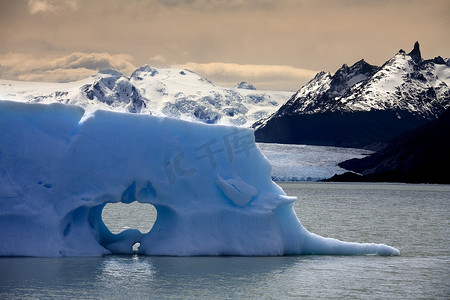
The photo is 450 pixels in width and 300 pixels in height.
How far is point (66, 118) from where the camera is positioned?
55.4 feet

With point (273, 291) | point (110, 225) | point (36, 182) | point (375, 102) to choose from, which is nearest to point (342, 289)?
point (273, 291)

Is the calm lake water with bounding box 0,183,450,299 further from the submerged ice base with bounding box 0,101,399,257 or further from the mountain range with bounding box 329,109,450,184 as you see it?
the mountain range with bounding box 329,109,450,184

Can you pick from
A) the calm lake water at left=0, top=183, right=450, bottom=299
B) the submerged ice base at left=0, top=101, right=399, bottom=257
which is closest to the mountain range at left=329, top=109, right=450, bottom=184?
the submerged ice base at left=0, top=101, right=399, bottom=257

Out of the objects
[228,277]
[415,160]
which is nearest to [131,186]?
[228,277]

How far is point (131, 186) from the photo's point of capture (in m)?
16.4

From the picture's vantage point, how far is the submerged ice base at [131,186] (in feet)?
51.6

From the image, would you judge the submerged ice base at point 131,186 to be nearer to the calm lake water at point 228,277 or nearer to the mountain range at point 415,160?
the calm lake water at point 228,277

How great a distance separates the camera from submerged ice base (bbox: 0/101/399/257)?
15.7 metres

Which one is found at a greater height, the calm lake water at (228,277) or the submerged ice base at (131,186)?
the submerged ice base at (131,186)

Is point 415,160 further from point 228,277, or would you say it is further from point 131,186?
point 228,277

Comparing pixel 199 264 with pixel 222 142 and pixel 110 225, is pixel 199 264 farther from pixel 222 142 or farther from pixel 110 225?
pixel 110 225

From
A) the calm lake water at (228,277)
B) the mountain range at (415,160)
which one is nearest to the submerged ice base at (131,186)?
the calm lake water at (228,277)

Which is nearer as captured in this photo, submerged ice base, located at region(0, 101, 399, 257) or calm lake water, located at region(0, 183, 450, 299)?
calm lake water, located at region(0, 183, 450, 299)

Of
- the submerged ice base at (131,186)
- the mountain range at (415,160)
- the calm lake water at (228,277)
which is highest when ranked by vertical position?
the mountain range at (415,160)
